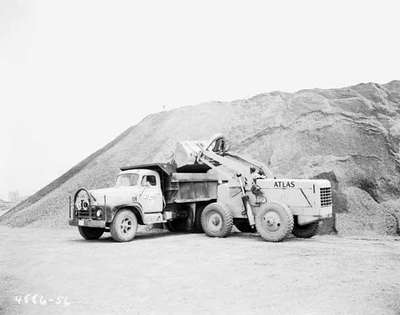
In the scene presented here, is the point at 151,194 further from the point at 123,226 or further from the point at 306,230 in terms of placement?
the point at 306,230

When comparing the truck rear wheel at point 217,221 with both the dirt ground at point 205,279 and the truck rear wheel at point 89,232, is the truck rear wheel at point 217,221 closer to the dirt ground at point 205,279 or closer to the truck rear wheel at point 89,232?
the dirt ground at point 205,279

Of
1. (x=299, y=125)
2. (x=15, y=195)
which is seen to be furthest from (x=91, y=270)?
(x=15, y=195)

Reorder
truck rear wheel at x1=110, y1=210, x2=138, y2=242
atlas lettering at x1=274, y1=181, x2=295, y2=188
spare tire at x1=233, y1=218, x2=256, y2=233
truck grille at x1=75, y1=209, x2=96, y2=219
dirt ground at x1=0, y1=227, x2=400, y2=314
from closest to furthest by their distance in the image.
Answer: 1. dirt ground at x1=0, y1=227, x2=400, y2=314
2. atlas lettering at x1=274, y1=181, x2=295, y2=188
3. truck rear wheel at x1=110, y1=210, x2=138, y2=242
4. truck grille at x1=75, y1=209, x2=96, y2=219
5. spare tire at x1=233, y1=218, x2=256, y2=233

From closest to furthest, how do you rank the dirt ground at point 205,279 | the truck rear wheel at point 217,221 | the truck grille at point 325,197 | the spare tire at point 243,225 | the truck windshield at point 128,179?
the dirt ground at point 205,279 < the truck grille at point 325,197 < the truck rear wheel at point 217,221 < the truck windshield at point 128,179 < the spare tire at point 243,225

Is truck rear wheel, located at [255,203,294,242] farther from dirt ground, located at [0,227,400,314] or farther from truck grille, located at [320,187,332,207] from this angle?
truck grille, located at [320,187,332,207]

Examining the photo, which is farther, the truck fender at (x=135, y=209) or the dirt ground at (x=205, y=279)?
the truck fender at (x=135, y=209)

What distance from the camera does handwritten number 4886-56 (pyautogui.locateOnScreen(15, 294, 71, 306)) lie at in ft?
21.1

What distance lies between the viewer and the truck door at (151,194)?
45.7 ft

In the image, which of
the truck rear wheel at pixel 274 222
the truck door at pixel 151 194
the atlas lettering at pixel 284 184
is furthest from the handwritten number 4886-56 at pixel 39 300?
the atlas lettering at pixel 284 184

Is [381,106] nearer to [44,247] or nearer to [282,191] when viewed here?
[282,191]

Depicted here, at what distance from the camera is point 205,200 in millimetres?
15648

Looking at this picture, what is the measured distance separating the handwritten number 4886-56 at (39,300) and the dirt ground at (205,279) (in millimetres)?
14

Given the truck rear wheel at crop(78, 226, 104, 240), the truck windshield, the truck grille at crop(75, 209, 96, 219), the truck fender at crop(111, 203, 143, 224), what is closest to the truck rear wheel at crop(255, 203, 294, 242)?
the truck fender at crop(111, 203, 143, 224)

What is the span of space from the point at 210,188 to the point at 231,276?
8.08 m
